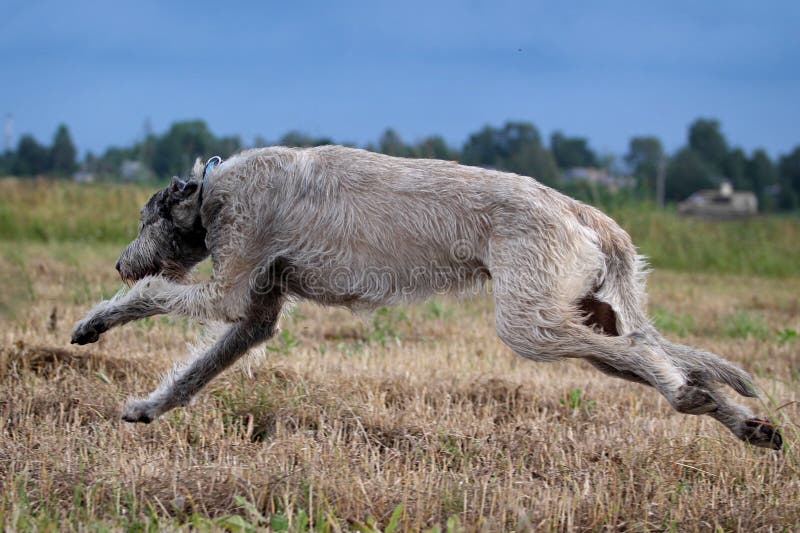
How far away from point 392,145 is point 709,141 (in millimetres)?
42132

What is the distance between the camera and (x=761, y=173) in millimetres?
52906

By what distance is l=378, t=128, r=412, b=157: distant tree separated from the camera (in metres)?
15.3

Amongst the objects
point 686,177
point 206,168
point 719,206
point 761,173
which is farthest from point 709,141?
point 206,168

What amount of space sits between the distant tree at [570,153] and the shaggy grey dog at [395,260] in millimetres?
15273

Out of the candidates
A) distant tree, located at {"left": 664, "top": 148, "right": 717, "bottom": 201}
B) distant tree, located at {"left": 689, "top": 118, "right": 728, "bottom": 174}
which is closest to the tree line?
distant tree, located at {"left": 664, "top": 148, "right": 717, "bottom": 201}

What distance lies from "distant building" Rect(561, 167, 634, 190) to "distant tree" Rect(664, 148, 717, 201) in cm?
2335

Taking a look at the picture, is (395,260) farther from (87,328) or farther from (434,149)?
(434,149)

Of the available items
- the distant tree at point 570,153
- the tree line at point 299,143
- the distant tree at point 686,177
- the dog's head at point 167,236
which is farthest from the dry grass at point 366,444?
the distant tree at point 686,177

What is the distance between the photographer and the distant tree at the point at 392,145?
15.3 m

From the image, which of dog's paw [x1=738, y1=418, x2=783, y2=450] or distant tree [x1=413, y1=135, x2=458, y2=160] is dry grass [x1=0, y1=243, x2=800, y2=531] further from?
distant tree [x1=413, y1=135, x2=458, y2=160]

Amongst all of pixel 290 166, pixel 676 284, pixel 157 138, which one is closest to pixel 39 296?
pixel 290 166

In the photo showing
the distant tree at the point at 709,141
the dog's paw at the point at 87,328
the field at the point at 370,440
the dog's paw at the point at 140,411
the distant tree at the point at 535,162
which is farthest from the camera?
the distant tree at the point at 709,141

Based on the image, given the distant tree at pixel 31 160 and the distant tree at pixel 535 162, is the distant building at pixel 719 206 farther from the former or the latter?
the distant tree at pixel 31 160

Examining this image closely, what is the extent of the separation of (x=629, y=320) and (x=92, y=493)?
268 cm
